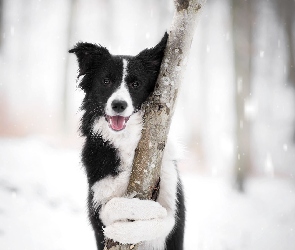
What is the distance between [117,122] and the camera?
2.89 meters

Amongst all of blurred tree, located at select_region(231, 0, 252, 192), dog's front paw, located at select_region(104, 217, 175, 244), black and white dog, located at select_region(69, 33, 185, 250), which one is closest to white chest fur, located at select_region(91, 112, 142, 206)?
black and white dog, located at select_region(69, 33, 185, 250)

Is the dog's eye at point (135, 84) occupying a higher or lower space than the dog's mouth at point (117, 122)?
higher

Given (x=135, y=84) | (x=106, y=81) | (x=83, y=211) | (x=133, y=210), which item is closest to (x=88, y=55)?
(x=106, y=81)

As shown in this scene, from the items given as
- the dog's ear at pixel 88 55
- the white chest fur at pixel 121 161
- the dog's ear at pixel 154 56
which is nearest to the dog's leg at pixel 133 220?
the white chest fur at pixel 121 161

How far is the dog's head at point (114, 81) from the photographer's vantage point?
278 cm

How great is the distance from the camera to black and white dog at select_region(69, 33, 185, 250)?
254 centimetres

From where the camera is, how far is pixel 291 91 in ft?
32.9

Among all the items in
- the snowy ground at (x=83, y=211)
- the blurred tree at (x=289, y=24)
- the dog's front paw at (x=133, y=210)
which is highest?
the blurred tree at (x=289, y=24)

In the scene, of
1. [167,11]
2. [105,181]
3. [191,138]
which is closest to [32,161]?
[191,138]

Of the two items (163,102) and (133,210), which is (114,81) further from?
(133,210)

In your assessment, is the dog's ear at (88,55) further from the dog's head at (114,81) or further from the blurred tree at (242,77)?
the blurred tree at (242,77)

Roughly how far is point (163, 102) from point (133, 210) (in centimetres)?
77

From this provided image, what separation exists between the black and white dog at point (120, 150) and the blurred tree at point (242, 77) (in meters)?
6.44

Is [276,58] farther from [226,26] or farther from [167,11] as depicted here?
[167,11]
